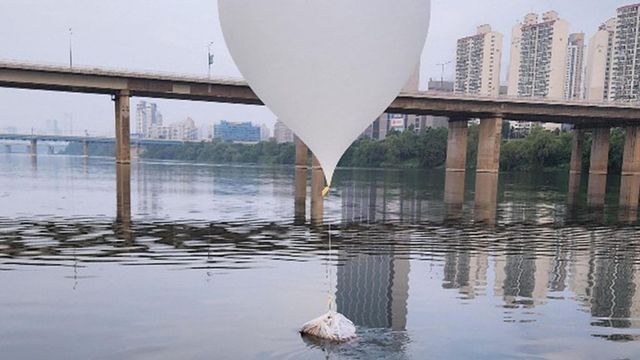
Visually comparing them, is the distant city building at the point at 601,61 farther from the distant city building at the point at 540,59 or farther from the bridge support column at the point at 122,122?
the bridge support column at the point at 122,122

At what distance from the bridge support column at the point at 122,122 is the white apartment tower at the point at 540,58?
144 meters

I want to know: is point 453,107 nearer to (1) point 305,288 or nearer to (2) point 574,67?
(1) point 305,288

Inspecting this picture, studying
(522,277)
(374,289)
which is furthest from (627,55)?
(374,289)

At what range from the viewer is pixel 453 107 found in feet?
226

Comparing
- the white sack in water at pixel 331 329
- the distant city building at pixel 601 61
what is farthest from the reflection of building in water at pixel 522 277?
the distant city building at pixel 601 61

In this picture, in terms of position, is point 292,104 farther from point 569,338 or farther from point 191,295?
point 569,338

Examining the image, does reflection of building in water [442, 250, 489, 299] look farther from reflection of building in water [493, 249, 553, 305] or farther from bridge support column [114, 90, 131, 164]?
bridge support column [114, 90, 131, 164]

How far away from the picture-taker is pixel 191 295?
9.45m

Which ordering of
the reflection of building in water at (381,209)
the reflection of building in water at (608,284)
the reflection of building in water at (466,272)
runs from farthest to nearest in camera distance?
the reflection of building in water at (381,209)
the reflection of building in water at (466,272)
the reflection of building in water at (608,284)

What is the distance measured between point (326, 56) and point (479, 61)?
612 ft

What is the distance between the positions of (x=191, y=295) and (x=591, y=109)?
73096mm

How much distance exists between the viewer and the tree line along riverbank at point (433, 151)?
102812mm

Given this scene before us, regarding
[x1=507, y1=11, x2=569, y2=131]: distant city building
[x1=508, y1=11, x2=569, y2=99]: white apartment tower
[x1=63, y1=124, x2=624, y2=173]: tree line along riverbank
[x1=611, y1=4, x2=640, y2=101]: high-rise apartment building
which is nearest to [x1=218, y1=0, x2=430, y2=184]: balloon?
[x1=63, y1=124, x2=624, y2=173]: tree line along riverbank

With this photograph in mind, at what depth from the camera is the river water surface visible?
700 centimetres
